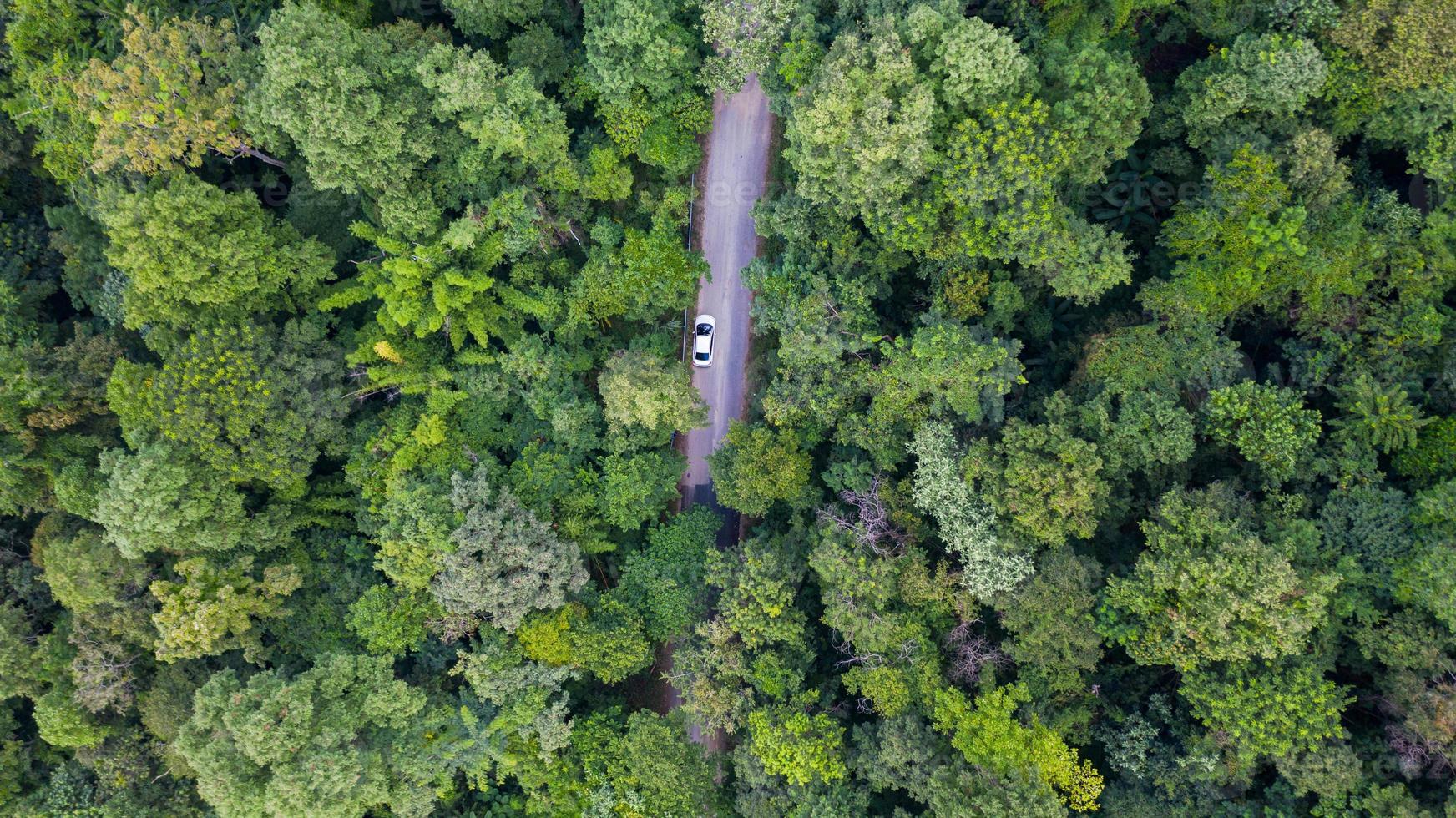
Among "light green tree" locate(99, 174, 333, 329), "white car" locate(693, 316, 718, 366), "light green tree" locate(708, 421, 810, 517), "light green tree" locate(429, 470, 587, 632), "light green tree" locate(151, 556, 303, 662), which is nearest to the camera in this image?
"light green tree" locate(99, 174, 333, 329)

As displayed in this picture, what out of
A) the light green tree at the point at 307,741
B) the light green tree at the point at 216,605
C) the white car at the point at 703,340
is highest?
the white car at the point at 703,340

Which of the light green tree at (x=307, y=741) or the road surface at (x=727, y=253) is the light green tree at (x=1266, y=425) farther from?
the light green tree at (x=307, y=741)

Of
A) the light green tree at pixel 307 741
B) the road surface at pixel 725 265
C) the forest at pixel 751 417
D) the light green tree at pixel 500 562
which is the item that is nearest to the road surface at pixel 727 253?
the road surface at pixel 725 265

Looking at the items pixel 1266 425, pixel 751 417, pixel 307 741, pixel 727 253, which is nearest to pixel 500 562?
pixel 307 741

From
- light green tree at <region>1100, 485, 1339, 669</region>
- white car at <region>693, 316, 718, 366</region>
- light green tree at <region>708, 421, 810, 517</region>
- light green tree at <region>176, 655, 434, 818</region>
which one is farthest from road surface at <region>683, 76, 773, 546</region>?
light green tree at <region>1100, 485, 1339, 669</region>

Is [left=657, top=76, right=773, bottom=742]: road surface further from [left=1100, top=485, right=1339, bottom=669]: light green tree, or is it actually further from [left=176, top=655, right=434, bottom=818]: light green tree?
[left=1100, top=485, right=1339, bottom=669]: light green tree

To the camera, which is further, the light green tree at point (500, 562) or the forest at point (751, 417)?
the light green tree at point (500, 562)

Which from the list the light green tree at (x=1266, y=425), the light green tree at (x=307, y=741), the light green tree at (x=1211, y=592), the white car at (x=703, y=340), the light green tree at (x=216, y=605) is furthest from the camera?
the white car at (x=703, y=340)
